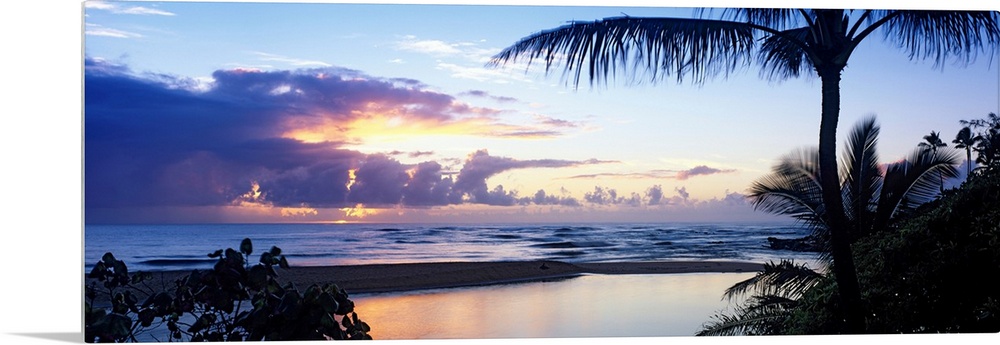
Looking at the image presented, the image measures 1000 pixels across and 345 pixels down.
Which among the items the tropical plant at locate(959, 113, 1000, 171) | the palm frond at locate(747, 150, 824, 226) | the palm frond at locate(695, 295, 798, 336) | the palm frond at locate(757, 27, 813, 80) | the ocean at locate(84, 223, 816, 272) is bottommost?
the palm frond at locate(695, 295, 798, 336)

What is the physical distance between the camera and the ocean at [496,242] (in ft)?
22.2

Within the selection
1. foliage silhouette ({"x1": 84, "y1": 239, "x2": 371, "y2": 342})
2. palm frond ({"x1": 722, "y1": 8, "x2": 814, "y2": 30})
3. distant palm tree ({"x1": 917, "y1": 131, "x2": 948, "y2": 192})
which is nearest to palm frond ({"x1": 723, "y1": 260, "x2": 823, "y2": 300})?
distant palm tree ({"x1": 917, "y1": 131, "x2": 948, "y2": 192})

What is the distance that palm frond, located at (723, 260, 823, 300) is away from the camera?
23.3 feet

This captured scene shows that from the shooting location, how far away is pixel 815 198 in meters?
7.16

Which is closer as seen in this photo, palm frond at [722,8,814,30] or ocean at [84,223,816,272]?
ocean at [84,223,816,272]

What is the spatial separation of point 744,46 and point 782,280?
1714mm

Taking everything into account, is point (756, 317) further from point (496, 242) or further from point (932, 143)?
point (496, 242)

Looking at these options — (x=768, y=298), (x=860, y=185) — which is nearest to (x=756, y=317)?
(x=768, y=298)

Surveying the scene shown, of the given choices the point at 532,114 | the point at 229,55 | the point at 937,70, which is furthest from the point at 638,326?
the point at 229,55

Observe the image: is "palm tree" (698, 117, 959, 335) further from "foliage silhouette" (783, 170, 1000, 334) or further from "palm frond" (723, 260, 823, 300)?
"foliage silhouette" (783, 170, 1000, 334)

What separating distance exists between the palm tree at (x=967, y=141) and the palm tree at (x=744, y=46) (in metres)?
0.73

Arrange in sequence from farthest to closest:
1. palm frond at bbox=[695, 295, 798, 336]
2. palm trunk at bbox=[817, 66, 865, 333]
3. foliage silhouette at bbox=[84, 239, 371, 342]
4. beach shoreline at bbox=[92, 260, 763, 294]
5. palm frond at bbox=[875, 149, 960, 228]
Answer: palm frond at bbox=[875, 149, 960, 228], palm frond at bbox=[695, 295, 798, 336], beach shoreline at bbox=[92, 260, 763, 294], palm trunk at bbox=[817, 66, 865, 333], foliage silhouette at bbox=[84, 239, 371, 342]

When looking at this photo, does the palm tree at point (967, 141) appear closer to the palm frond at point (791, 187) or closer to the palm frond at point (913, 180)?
the palm frond at point (913, 180)

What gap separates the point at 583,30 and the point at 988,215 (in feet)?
9.76
